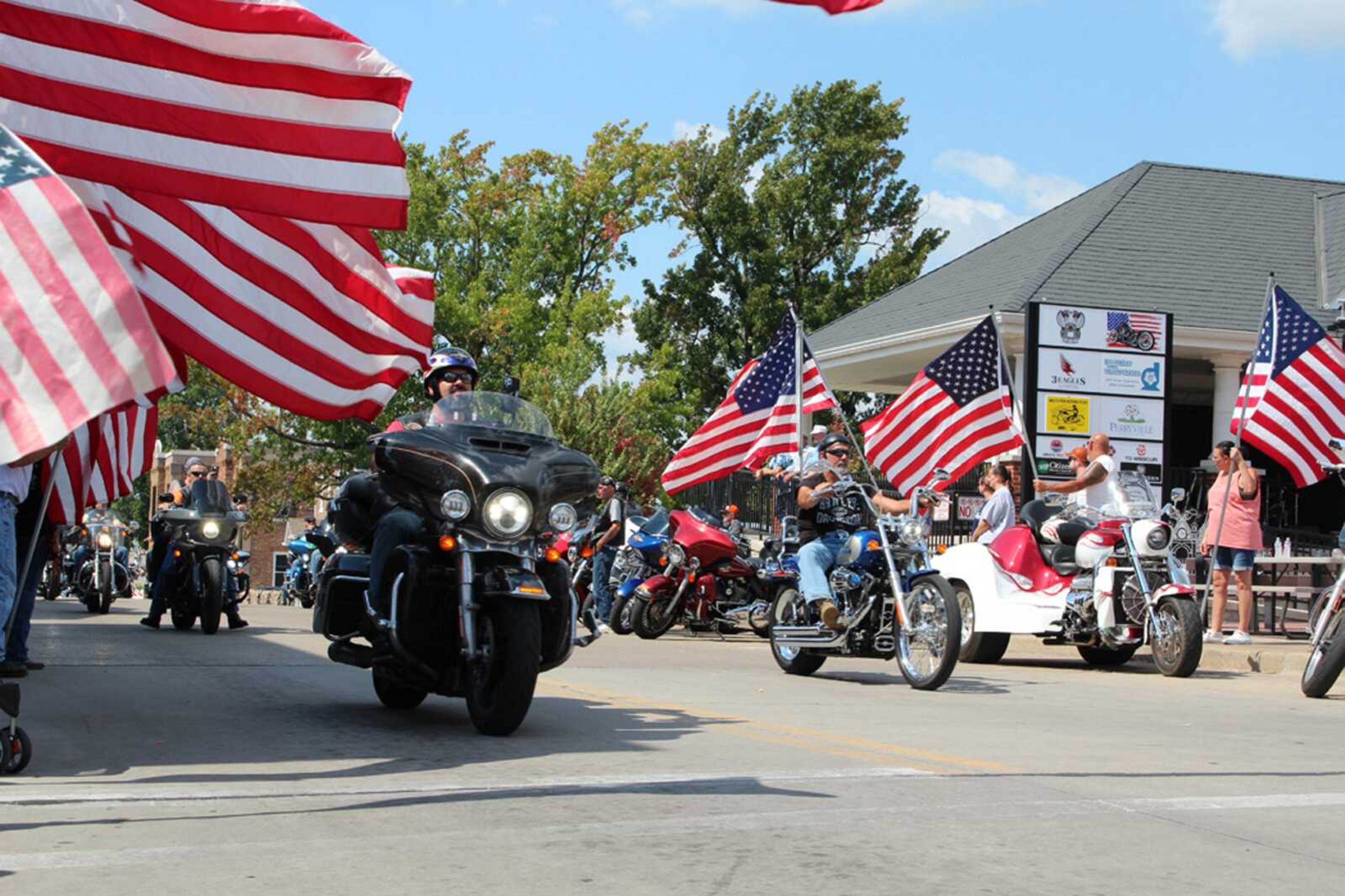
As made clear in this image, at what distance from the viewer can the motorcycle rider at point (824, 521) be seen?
39.1ft

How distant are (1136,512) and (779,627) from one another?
3230mm

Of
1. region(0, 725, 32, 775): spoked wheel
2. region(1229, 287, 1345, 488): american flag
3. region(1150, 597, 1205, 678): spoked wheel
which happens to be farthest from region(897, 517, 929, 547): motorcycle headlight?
region(0, 725, 32, 775): spoked wheel

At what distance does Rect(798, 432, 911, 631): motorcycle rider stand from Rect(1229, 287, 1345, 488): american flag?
5.93m

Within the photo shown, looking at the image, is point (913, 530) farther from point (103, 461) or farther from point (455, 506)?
point (103, 461)

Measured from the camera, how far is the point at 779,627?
488 inches

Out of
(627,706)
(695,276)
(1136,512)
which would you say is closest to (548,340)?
(695,276)

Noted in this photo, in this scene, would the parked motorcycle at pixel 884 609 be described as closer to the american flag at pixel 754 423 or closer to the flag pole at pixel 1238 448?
the flag pole at pixel 1238 448

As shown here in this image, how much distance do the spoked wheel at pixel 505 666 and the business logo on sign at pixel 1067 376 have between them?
13.2 m

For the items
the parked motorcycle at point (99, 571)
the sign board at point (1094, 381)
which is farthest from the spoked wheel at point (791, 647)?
the parked motorcycle at point (99, 571)

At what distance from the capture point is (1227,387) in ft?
81.8

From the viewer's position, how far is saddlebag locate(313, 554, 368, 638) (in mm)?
8328

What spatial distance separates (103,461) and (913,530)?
603cm

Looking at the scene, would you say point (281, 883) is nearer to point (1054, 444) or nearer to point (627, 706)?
point (627, 706)

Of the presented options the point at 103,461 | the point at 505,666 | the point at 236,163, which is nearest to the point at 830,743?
the point at 505,666
